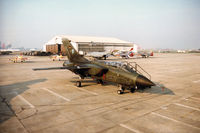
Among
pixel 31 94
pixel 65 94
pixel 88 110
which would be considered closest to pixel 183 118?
pixel 88 110

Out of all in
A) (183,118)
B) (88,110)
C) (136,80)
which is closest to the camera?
(183,118)

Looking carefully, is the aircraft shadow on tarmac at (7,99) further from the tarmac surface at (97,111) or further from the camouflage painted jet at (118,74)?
the camouflage painted jet at (118,74)

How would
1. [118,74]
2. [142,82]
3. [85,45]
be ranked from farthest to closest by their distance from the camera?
Answer: 1. [85,45]
2. [118,74]
3. [142,82]

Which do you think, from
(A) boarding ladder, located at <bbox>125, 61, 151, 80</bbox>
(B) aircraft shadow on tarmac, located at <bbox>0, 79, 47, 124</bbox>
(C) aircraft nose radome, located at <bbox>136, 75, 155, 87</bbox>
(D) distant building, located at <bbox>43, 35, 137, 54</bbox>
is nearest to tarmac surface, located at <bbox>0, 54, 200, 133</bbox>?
(B) aircraft shadow on tarmac, located at <bbox>0, 79, 47, 124</bbox>

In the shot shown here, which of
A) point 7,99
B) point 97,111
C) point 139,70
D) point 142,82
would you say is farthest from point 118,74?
point 139,70

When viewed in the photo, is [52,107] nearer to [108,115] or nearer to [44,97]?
[44,97]

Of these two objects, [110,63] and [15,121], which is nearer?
[15,121]

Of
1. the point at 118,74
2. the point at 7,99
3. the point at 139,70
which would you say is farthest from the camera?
the point at 139,70

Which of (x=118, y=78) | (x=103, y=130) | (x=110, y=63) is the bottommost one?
(x=103, y=130)

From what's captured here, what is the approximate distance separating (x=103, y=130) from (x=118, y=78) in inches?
235

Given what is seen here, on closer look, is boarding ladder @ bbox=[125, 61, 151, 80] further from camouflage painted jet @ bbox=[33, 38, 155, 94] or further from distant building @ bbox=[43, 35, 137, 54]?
distant building @ bbox=[43, 35, 137, 54]

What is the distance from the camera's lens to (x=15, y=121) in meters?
7.61

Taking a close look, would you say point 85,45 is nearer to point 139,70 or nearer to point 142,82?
point 139,70

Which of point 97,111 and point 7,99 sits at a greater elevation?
point 7,99
